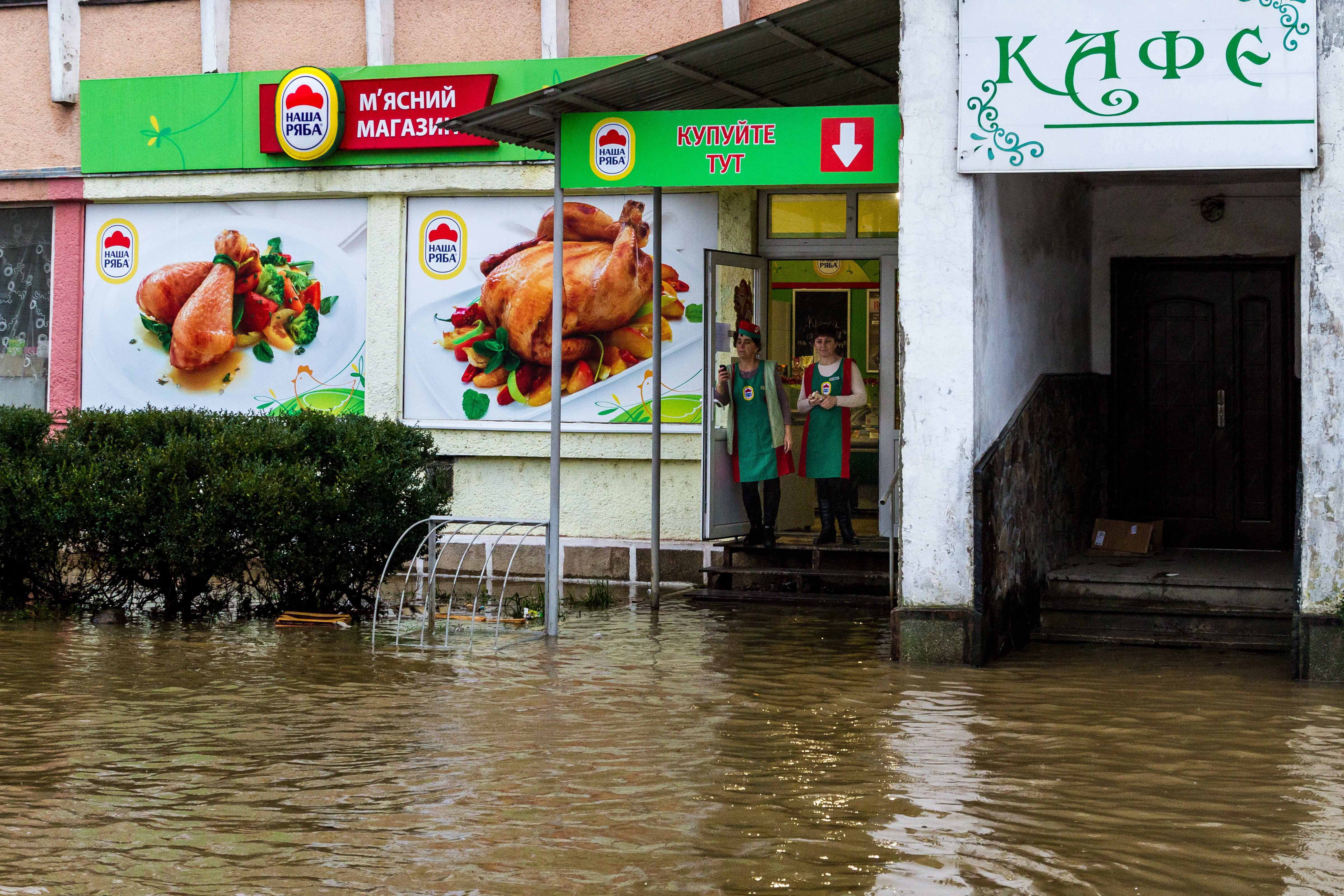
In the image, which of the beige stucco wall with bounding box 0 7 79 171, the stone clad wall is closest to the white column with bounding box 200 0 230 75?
the beige stucco wall with bounding box 0 7 79 171

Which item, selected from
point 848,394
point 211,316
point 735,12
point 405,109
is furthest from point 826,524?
point 211,316

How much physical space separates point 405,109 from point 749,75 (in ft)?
14.4

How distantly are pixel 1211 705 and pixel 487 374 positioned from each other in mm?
7555

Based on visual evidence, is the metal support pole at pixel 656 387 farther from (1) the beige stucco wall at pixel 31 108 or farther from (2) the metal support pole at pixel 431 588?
(1) the beige stucco wall at pixel 31 108

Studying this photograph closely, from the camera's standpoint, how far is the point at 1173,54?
844 cm

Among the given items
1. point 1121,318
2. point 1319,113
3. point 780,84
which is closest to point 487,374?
point 780,84

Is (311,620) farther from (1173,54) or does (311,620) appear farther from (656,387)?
(1173,54)

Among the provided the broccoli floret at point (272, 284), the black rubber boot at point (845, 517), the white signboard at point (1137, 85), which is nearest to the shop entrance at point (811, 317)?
the black rubber boot at point (845, 517)

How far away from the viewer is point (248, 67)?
46.2 feet

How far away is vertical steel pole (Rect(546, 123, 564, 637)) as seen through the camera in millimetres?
9828

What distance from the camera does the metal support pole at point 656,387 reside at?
1127 centimetres

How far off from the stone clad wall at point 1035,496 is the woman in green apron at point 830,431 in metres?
1.66

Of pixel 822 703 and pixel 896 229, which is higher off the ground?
pixel 896 229

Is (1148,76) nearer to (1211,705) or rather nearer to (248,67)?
(1211,705)
